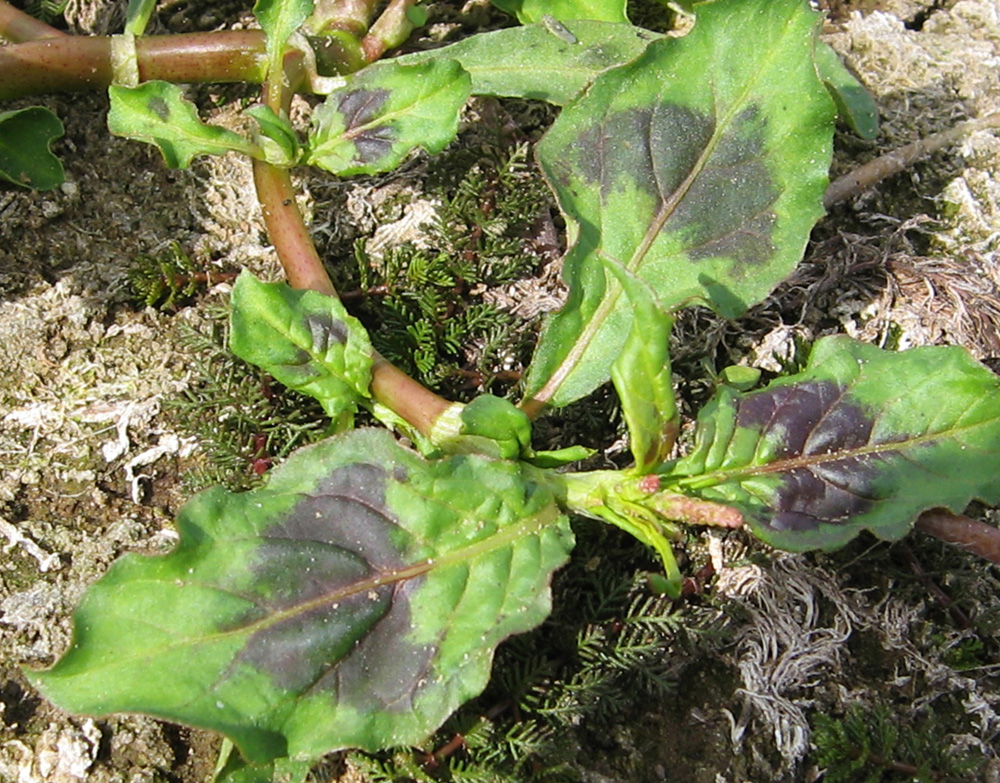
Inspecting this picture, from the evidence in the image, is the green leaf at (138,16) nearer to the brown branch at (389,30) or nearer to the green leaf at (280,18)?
the green leaf at (280,18)

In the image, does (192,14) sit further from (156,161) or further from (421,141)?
(421,141)

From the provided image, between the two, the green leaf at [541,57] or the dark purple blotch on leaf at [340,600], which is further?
the green leaf at [541,57]

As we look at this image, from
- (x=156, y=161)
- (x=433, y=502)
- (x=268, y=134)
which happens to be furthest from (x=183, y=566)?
(x=156, y=161)

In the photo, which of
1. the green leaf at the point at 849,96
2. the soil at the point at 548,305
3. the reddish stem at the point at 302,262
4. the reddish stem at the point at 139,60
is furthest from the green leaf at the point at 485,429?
the green leaf at the point at 849,96

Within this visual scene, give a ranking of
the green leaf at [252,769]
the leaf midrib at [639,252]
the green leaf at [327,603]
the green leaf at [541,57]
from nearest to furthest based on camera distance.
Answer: the green leaf at [327,603]
the green leaf at [252,769]
the leaf midrib at [639,252]
the green leaf at [541,57]

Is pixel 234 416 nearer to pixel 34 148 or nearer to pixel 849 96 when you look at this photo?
pixel 34 148

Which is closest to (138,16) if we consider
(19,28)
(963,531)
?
(19,28)
